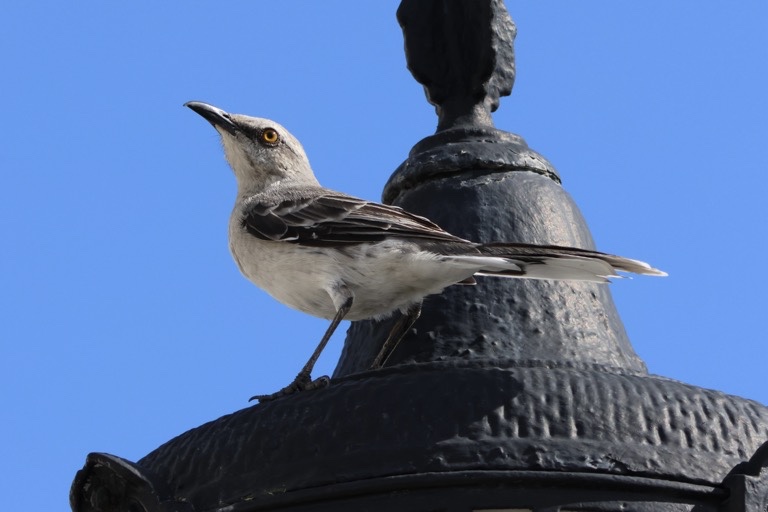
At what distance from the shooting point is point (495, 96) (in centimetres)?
659

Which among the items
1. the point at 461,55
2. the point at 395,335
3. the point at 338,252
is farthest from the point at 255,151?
the point at 395,335

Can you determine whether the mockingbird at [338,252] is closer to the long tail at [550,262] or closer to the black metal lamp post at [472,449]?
the long tail at [550,262]

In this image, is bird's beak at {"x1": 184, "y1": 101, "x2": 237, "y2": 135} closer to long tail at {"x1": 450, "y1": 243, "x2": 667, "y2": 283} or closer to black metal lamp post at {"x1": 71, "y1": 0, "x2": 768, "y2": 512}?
long tail at {"x1": 450, "y1": 243, "x2": 667, "y2": 283}

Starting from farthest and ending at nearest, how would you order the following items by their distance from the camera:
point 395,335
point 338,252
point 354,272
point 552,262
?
point 338,252
point 354,272
point 552,262
point 395,335

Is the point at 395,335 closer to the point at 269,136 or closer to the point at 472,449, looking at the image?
the point at 472,449

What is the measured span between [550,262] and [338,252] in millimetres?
1662

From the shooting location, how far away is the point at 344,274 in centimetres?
694

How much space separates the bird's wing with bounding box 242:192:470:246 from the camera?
650 cm

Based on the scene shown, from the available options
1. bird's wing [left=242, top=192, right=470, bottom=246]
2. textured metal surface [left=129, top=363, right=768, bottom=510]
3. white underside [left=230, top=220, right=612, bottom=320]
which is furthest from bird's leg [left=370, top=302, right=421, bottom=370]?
textured metal surface [left=129, top=363, right=768, bottom=510]

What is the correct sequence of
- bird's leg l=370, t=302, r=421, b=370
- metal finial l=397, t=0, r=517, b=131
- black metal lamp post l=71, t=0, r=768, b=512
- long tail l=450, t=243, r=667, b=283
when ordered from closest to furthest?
black metal lamp post l=71, t=0, r=768, b=512
bird's leg l=370, t=302, r=421, b=370
long tail l=450, t=243, r=667, b=283
metal finial l=397, t=0, r=517, b=131

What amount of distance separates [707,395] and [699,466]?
13.1 inches

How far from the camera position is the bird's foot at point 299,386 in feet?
15.0

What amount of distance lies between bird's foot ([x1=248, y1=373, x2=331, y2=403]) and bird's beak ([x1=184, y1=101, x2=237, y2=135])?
7.43 feet

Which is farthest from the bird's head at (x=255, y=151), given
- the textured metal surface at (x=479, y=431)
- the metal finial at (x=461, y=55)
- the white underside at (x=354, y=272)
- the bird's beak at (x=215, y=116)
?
the textured metal surface at (x=479, y=431)
